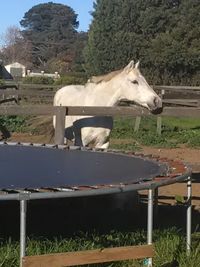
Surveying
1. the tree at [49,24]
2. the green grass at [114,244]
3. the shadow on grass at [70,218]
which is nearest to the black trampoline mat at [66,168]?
the shadow on grass at [70,218]

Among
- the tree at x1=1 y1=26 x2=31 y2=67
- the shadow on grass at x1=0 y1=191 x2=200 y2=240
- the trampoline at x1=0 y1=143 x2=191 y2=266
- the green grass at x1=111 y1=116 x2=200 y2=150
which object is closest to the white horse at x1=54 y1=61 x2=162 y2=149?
the trampoline at x1=0 y1=143 x2=191 y2=266

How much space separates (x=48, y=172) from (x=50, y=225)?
638 mm

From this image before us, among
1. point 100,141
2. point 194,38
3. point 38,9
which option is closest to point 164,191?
point 100,141

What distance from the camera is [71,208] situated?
5.84m

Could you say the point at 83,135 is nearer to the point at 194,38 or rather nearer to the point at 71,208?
the point at 71,208

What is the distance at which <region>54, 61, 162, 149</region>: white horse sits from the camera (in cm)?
875

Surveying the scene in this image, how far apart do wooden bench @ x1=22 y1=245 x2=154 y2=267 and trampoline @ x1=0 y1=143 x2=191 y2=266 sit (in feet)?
0.44

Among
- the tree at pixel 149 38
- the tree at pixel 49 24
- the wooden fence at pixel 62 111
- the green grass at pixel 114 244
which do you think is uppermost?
the tree at pixel 49 24

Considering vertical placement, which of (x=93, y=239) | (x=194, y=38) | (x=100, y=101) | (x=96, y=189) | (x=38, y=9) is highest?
(x=38, y=9)

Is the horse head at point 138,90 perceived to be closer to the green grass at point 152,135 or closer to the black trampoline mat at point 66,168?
the black trampoline mat at point 66,168

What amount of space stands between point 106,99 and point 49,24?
158684 mm

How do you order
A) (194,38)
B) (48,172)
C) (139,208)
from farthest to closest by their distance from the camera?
(194,38)
(139,208)
(48,172)

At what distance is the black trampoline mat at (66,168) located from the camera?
4758 mm

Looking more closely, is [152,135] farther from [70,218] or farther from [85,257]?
[85,257]
